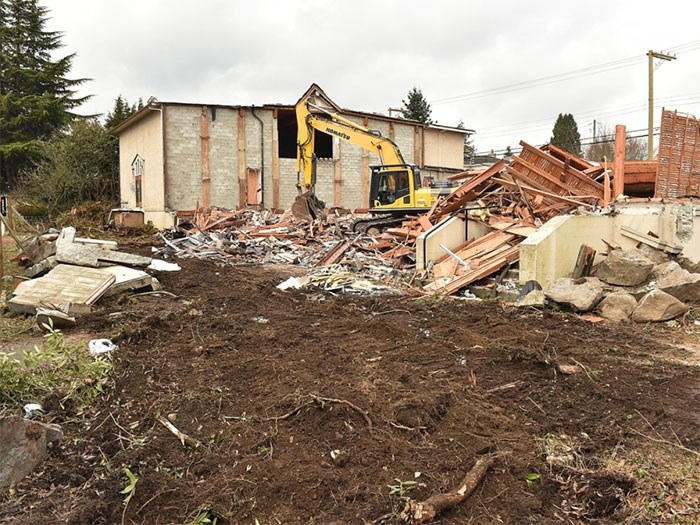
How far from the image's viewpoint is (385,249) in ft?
47.6

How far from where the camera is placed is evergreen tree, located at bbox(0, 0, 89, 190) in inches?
1453

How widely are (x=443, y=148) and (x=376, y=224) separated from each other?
48.7 feet

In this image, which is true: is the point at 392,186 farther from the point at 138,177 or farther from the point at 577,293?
the point at 138,177

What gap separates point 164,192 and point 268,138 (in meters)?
5.56

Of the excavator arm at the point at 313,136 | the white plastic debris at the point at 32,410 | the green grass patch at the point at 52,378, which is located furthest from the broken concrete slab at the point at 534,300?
the excavator arm at the point at 313,136

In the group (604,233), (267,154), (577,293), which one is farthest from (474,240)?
(267,154)

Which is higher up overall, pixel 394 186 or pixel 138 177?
pixel 138 177

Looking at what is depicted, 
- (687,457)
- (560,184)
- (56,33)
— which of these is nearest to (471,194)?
(560,184)

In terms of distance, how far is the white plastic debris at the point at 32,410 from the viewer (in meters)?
4.21


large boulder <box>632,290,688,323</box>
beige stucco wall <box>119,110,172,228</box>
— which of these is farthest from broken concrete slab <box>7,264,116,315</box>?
beige stucco wall <box>119,110,172,228</box>

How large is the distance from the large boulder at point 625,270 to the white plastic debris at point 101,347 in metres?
7.77

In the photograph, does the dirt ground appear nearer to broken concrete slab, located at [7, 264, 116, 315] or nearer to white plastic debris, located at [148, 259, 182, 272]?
broken concrete slab, located at [7, 264, 116, 315]

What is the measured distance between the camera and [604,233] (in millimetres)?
10109

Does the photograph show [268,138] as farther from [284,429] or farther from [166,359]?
[284,429]
